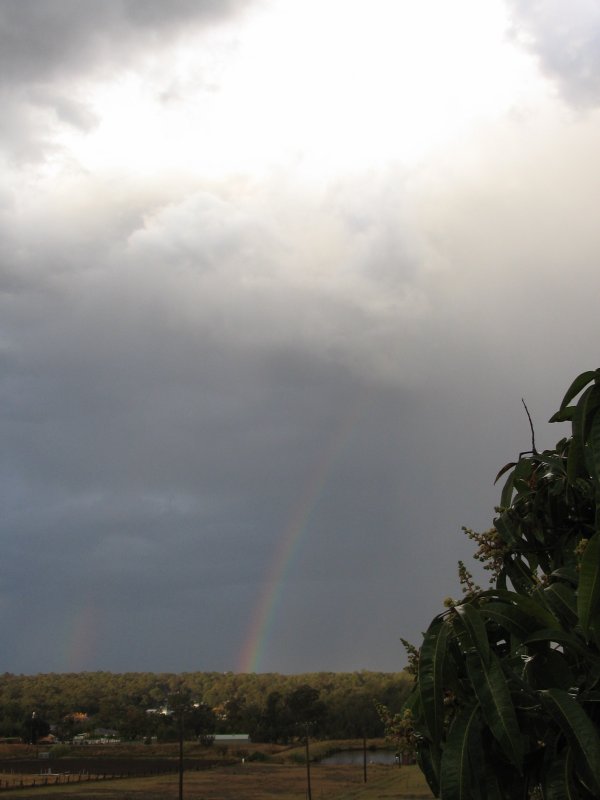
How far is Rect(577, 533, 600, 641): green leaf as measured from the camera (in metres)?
4.39

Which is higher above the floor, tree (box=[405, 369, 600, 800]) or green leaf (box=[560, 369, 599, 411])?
green leaf (box=[560, 369, 599, 411])

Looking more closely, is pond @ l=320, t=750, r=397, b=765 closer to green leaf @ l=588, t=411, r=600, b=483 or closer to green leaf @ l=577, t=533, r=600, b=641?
green leaf @ l=588, t=411, r=600, b=483

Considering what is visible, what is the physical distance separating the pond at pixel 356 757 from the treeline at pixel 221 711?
134 inches

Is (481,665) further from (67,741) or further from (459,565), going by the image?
(67,741)

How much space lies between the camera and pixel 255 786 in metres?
71.5

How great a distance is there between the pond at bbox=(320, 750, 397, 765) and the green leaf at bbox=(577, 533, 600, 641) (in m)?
106

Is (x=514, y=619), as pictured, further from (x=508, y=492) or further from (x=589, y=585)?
(x=508, y=492)

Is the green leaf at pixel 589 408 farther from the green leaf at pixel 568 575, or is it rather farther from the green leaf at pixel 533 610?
the green leaf at pixel 533 610

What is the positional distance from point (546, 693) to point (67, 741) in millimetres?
139064

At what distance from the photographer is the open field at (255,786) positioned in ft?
200

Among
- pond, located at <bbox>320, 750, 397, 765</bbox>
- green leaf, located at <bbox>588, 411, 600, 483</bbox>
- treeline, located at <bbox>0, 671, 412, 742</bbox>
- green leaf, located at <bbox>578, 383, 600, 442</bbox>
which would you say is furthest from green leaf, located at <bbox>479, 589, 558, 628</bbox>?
treeline, located at <bbox>0, 671, 412, 742</bbox>

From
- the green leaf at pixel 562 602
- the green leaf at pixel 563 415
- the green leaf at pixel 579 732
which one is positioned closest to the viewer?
the green leaf at pixel 579 732

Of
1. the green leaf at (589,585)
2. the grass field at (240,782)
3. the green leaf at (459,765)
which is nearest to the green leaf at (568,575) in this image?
the green leaf at (589,585)

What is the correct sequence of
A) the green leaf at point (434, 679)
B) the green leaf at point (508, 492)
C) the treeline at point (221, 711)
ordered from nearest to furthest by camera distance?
the green leaf at point (434, 679)
the green leaf at point (508, 492)
the treeline at point (221, 711)
